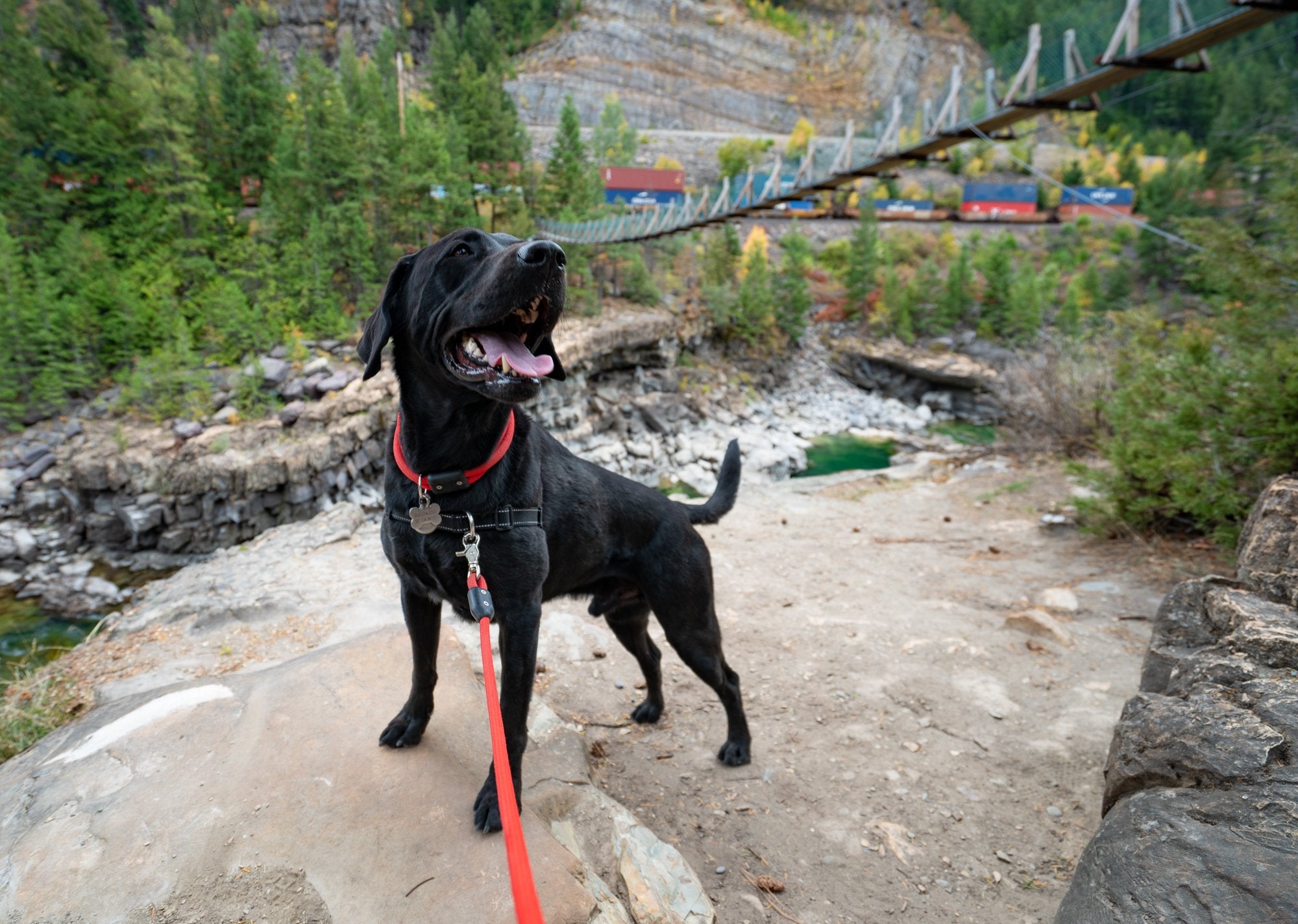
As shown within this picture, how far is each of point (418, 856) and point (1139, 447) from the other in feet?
21.3

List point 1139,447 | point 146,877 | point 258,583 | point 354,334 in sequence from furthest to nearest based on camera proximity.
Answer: point 354,334
point 1139,447
point 258,583
point 146,877

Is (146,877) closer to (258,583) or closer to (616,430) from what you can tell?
(258,583)

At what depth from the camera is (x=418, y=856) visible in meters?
1.77

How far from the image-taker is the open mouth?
5.72ft

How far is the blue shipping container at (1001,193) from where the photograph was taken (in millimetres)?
41156

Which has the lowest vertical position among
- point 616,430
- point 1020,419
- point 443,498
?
point 616,430

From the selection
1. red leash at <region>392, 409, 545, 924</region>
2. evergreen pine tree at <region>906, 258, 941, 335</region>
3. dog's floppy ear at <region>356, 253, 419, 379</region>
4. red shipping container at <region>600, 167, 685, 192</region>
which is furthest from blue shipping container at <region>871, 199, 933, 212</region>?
red leash at <region>392, 409, 545, 924</region>

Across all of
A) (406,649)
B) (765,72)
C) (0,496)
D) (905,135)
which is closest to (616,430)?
(905,135)

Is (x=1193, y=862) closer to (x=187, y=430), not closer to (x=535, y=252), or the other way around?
(x=535, y=252)

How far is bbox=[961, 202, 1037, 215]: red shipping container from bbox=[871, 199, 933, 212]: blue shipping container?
285cm

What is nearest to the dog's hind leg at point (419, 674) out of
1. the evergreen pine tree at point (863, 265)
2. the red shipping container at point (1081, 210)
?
the evergreen pine tree at point (863, 265)

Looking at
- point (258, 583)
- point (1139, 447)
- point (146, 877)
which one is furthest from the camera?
point (1139, 447)

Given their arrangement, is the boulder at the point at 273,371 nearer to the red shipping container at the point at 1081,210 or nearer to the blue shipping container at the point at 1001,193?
the blue shipping container at the point at 1001,193

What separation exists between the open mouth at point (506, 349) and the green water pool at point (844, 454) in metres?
13.5
